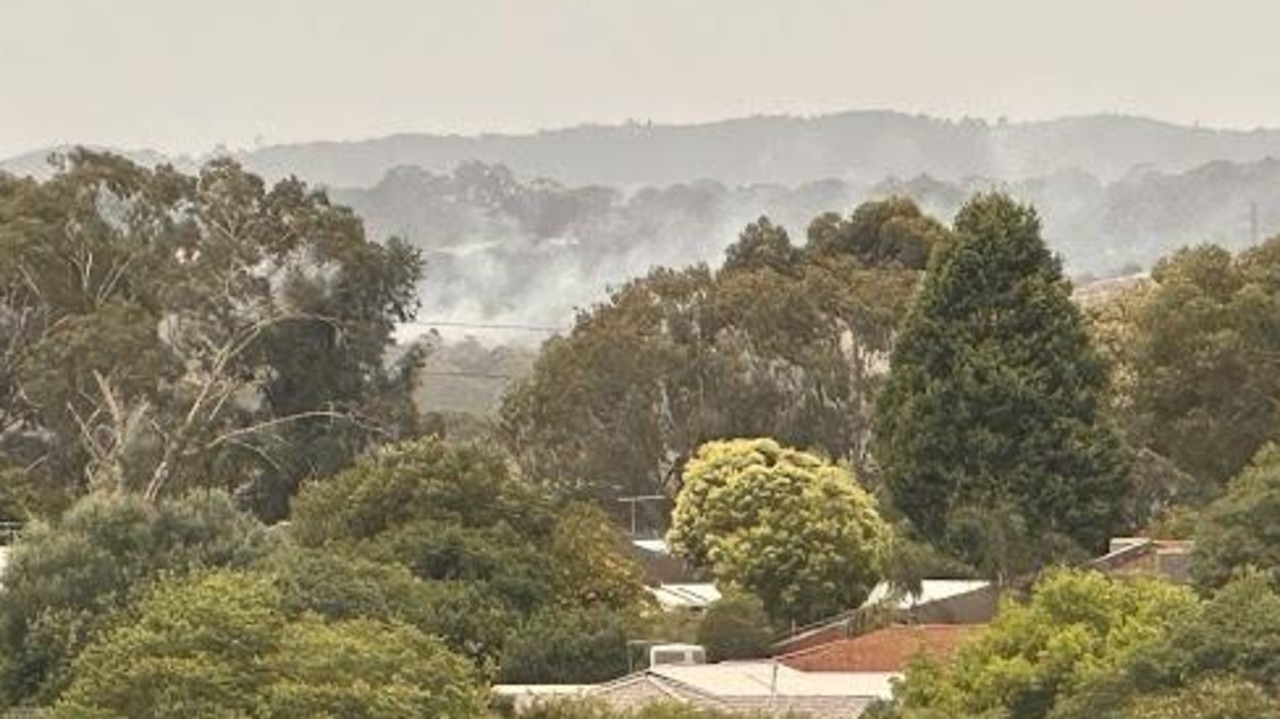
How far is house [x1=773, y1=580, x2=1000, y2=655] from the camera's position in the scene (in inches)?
1880

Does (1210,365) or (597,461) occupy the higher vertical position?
(1210,365)

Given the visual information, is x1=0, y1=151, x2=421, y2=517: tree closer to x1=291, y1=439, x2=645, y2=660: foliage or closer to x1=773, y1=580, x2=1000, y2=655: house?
x1=291, y1=439, x2=645, y2=660: foliage

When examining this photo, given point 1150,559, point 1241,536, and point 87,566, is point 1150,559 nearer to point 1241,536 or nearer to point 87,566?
point 1241,536

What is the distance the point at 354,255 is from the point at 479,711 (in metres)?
34.8

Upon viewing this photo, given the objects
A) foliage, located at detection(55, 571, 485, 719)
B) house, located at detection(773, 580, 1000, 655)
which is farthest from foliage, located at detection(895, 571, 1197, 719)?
house, located at detection(773, 580, 1000, 655)

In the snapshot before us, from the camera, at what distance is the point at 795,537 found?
50438 mm

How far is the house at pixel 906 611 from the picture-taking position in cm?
4775

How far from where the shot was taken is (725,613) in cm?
4678

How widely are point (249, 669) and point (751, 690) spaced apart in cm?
706

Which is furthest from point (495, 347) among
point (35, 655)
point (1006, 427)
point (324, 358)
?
point (35, 655)

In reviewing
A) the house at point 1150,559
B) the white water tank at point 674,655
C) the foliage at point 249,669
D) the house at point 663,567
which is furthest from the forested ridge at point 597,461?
the house at point 663,567

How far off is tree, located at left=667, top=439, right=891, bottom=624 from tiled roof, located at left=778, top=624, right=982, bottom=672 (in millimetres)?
4076

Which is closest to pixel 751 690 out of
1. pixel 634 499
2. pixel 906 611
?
pixel 906 611

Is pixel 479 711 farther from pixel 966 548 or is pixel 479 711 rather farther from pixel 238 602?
pixel 966 548
